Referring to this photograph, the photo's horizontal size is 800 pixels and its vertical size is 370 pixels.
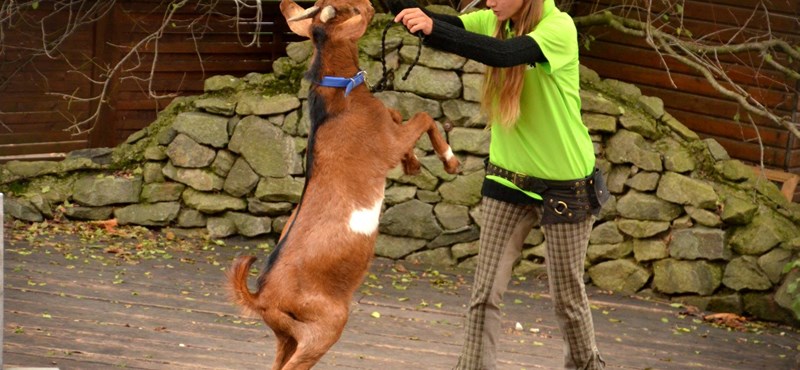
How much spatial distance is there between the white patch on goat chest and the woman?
30.8 inches

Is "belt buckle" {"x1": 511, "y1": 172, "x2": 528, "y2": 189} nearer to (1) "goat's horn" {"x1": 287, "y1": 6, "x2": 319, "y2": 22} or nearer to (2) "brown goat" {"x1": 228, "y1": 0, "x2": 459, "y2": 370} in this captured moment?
(2) "brown goat" {"x1": 228, "y1": 0, "x2": 459, "y2": 370}

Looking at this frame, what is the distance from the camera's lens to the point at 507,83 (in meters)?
4.45

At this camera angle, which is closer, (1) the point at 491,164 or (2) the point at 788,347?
(1) the point at 491,164

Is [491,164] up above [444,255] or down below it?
above

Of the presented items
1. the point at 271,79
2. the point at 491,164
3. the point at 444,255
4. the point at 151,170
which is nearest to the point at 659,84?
the point at 444,255

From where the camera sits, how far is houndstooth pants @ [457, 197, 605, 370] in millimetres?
4723

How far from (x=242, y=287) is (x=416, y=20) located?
1.06m

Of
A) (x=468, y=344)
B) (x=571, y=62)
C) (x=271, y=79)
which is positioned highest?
(x=571, y=62)

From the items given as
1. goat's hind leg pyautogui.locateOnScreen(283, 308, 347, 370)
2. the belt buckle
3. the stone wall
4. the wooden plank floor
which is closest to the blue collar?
goat's hind leg pyautogui.locateOnScreen(283, 308, 347, 370)

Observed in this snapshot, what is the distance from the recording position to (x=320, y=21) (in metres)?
3.88

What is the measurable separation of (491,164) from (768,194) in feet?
12.9

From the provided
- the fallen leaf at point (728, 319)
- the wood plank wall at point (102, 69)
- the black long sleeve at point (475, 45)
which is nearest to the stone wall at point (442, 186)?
the fallen leaf at point (728, 319)

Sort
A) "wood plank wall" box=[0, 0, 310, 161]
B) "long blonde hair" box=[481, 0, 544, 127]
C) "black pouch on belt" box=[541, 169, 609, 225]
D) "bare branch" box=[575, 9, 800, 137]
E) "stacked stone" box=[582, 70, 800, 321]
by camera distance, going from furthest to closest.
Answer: "wood plank wall" box=[0, 0, 310, 161]
"stacked stone" box=[582, 70, 800, 321]
"bare branch" box=[575, 9, 800, 137]
"black pouch on belt" box=[541, 169, 609, 225]
"long blonde hair" box=[481, 0, 544, 127]

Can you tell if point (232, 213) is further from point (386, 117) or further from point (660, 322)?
point (386, 117)
